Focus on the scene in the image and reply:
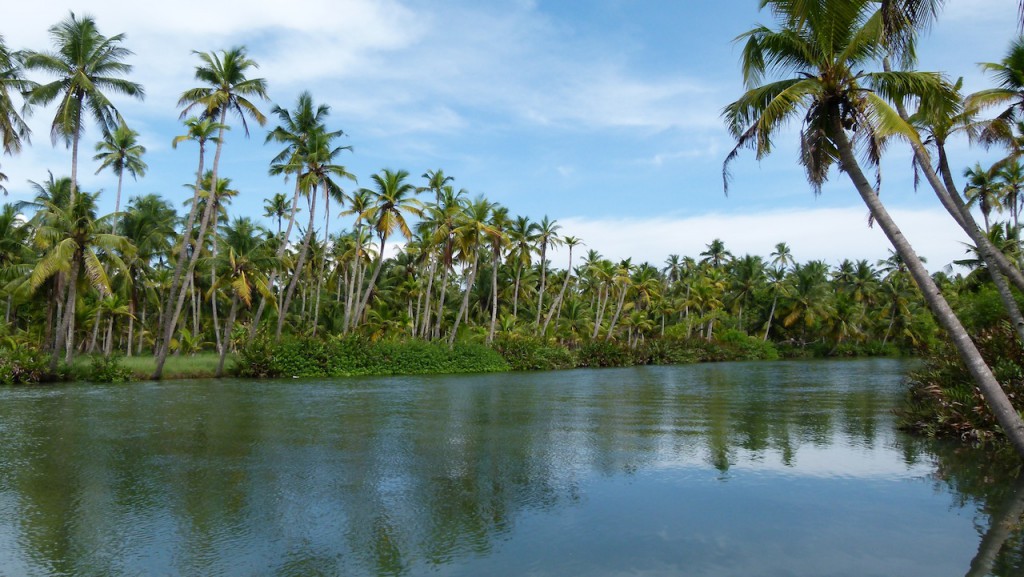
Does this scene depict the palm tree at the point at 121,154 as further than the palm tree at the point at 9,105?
Yes

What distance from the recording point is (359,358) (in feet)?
111

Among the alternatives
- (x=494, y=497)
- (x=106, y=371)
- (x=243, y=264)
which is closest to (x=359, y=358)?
(x=243, y=264)

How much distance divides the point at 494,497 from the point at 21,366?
81.1 feet

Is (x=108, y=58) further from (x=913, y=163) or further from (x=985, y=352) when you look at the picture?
(x=985, y=352)

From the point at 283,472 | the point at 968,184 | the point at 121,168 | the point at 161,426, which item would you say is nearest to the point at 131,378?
the point at 121,168

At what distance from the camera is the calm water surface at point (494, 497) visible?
19.7ft

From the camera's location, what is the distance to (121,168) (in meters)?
34.4

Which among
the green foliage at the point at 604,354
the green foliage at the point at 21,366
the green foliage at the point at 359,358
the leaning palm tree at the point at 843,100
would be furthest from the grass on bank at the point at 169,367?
the leaning palm tree at the point at 843,100

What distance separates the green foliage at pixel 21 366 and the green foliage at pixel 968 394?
93.1 feet

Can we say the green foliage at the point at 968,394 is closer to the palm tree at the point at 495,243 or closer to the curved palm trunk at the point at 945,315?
the curved palm trunk at the point at 945,315

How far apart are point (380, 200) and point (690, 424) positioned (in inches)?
925

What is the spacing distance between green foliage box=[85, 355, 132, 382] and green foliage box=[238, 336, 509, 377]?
192 inches

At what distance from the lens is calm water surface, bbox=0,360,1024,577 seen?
601cm

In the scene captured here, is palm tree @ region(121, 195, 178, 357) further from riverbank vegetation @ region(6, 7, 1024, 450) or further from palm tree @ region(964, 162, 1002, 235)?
palm tree @ region(964, 162, 1002, 235)
